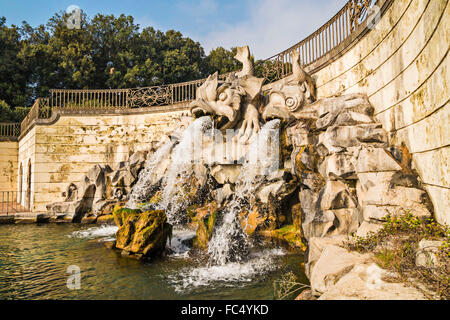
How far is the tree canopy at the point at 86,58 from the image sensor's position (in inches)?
789

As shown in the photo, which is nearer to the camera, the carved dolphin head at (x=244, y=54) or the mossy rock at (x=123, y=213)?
the mossy rock at (x=123, y=213)

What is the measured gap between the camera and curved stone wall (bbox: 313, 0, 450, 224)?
356cm

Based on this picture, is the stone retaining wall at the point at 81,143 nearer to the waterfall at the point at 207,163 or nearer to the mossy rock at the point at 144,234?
the waterfall at the point at 207,163

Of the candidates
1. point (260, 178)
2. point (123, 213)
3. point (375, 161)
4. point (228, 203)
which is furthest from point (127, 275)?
point (375, 161)

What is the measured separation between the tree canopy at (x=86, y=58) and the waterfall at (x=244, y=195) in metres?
16.5

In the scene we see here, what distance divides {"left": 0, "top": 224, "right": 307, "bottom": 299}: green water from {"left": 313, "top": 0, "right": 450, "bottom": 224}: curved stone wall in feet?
8.83

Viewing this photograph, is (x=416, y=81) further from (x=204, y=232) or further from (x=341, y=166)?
(x=204, y=232)

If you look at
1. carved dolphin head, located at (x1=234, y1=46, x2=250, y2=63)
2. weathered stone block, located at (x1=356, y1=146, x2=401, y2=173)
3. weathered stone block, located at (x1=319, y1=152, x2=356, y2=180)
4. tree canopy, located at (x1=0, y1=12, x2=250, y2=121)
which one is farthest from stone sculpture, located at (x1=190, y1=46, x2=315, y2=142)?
tree canopy, located at (x1=0, y1=12, x2=250, y2=121)

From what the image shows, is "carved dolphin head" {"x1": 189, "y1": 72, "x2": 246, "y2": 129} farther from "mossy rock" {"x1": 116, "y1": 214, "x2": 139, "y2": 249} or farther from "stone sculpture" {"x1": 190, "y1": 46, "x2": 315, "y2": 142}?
"mossy rock" {"x1": 116, "y1": 214, "x2": 139, "y2": 249}

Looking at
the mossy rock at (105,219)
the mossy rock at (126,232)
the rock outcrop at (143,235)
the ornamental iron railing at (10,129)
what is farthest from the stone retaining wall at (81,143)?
the rock outcrop at (143,235)

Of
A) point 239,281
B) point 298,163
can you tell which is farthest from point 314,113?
point 239,281

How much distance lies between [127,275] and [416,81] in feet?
19.7
